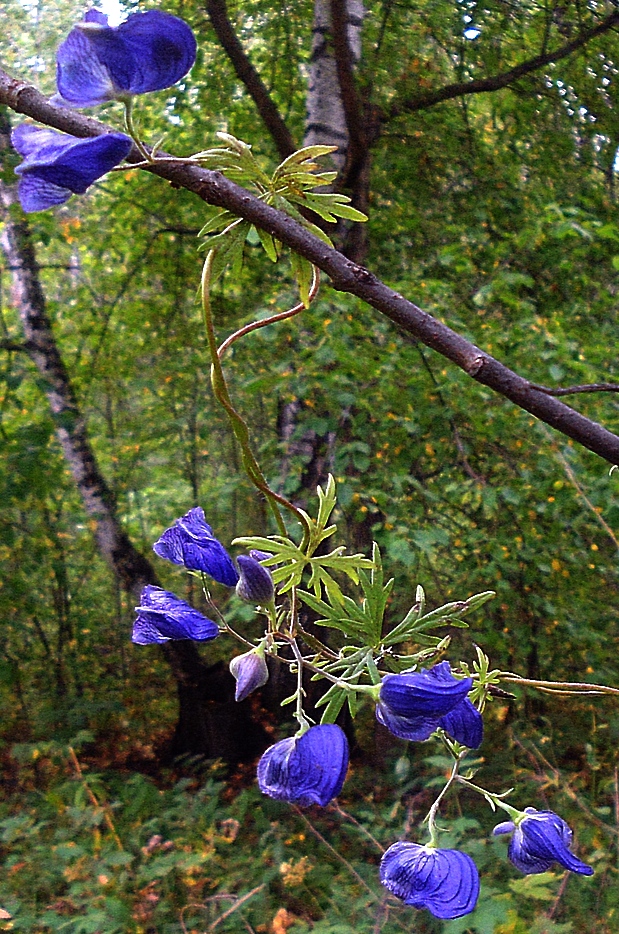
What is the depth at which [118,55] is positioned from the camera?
40 cm

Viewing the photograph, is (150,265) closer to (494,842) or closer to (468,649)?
(468,649)

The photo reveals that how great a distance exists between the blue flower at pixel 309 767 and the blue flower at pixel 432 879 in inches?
4.3

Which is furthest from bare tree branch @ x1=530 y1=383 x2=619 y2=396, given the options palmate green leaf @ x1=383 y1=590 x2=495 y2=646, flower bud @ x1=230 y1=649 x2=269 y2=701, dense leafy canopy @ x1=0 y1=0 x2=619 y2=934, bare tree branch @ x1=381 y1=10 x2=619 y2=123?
bare tree branch @ x1=381 y1=10 x2=619 y2=123

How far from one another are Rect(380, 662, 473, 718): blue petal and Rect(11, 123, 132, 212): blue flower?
29 centimetres

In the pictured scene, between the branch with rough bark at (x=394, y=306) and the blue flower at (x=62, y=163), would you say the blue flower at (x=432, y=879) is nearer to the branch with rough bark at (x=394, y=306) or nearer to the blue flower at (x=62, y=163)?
the branch with rough bark at (x=394, y=306)

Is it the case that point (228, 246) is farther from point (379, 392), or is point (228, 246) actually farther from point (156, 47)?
point (379, 392)

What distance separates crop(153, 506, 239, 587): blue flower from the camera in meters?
0.49

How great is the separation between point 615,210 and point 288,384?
1.86 m

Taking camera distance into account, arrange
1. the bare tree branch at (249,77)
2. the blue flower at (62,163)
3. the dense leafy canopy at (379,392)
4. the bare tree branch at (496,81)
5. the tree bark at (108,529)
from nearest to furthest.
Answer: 1. the blue flower at (62,163)
2. the dense leafy canopy at (379,392)
3. the bare tree branch at (249,77)
4. the bare tree branch at (496,81)
5. the tree bark at (108,529)

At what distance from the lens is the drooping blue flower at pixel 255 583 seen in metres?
0.44

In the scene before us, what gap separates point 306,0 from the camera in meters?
3.34

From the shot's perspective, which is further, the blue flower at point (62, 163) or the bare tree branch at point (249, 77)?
the bare tree branch at point (249, 77)

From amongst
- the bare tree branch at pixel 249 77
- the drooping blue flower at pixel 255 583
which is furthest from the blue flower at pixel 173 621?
the bare tree branch at pixel 249 77

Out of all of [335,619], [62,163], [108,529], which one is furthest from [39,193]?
[108,529]
